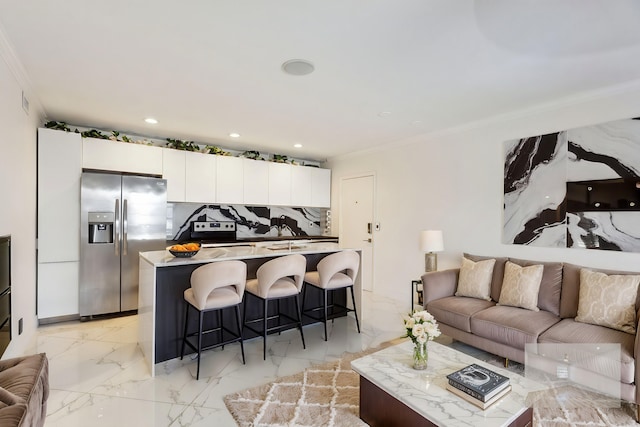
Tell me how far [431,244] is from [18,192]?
4.20 m

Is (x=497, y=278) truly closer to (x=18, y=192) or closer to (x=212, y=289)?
(x=212, y=289)

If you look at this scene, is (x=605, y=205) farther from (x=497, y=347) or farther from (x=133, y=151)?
(x=133, y=151)

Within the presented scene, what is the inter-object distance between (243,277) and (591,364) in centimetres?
261

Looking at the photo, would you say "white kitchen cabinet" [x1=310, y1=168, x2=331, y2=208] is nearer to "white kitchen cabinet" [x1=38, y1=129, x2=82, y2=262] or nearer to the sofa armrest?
the sofa armrest

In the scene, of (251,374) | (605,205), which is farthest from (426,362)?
(605,205)

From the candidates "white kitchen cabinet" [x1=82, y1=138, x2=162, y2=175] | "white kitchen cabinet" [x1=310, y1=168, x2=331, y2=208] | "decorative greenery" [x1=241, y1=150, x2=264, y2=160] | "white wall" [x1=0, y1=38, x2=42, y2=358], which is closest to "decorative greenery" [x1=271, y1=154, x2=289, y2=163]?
"decorative greenery" [x1=241, y1=150, x2=264, y2=160]

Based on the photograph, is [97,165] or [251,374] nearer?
[251,374]

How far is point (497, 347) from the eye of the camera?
2672mm

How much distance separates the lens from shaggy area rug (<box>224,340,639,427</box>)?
6.58 feet

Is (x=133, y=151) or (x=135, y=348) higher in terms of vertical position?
(x=133, y=151)

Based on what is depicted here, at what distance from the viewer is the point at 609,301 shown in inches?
96.9

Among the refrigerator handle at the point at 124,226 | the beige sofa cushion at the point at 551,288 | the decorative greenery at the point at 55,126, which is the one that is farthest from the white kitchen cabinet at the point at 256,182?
the beige sofa cushion at the point at 551,288

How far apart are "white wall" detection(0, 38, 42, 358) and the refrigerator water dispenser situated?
510mm

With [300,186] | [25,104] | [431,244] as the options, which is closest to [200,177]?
[300,186]
